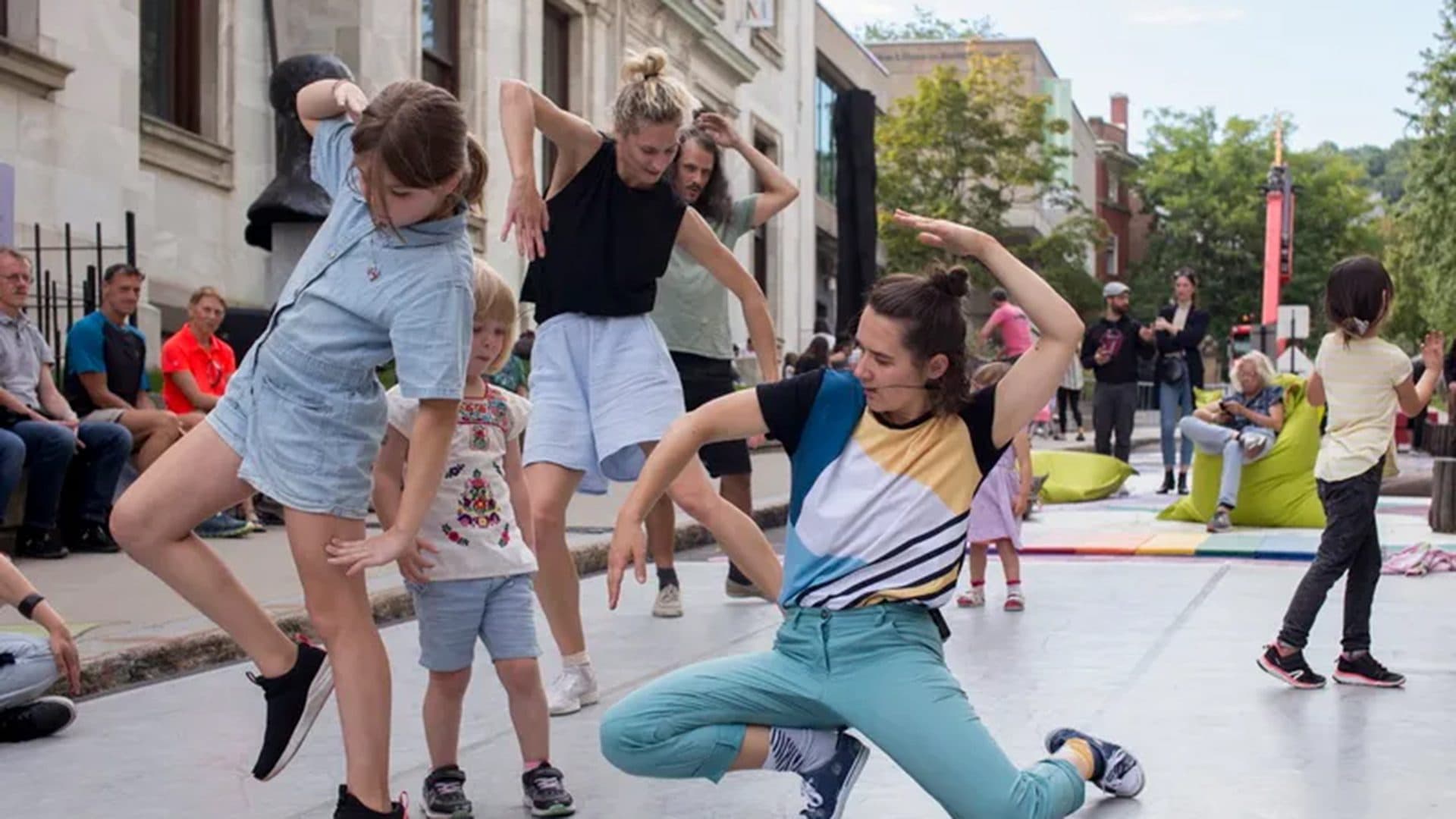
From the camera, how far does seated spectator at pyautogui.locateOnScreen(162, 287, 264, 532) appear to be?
10883 mm

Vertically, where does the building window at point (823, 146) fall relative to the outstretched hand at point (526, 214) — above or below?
above

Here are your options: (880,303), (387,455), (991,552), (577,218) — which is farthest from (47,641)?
(991,552)

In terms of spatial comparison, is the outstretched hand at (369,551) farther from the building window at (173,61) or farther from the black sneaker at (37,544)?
the building window at (173,61)

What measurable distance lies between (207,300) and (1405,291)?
4772 centimetres

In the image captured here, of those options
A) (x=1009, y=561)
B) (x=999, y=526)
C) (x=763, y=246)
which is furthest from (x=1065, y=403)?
(x=1009, y=561)

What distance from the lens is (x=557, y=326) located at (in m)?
5.58

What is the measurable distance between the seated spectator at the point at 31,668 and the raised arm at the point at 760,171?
2470mm

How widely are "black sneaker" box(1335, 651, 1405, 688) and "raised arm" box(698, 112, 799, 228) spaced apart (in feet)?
8.05

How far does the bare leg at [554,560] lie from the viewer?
18.1ft

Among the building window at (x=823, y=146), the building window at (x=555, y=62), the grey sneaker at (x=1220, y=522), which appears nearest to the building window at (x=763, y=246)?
the building window at (x=823, y=146)

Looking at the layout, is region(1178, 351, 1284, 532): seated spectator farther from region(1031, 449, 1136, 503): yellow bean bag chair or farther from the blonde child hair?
the blonde child hair

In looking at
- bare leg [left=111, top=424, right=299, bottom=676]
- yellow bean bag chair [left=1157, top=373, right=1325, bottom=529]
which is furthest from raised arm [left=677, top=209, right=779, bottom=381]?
yellow bean bag chair [left=1157, top=373, right=1325, bottom=529]

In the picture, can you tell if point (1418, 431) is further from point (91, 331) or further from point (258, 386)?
point (258, 386)

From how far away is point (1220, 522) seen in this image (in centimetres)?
1211
